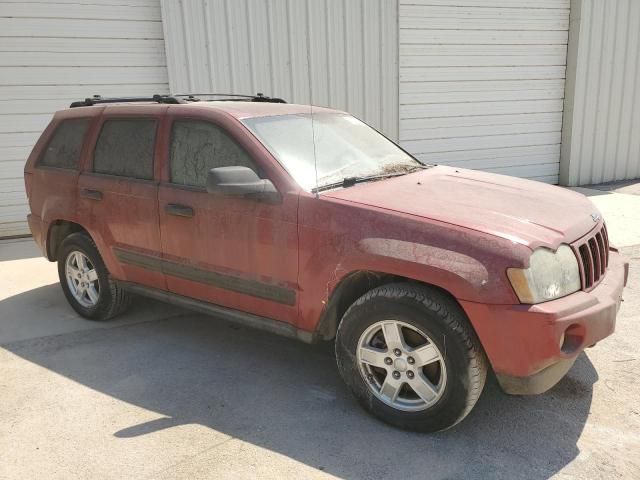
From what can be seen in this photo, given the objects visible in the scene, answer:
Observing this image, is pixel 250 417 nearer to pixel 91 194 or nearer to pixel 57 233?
pixel 91 194

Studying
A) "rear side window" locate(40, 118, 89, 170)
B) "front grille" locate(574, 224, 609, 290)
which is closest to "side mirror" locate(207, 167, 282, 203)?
"front grille" locate(574, 224, 609, 290)

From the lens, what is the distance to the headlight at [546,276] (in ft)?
8.55

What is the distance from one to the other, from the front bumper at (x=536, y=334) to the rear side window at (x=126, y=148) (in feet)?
8.04

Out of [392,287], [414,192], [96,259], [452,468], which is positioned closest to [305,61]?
[96,259]

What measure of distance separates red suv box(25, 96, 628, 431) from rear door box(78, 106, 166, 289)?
0.01 meters

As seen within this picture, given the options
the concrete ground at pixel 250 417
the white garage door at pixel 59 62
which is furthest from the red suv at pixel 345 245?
the white garage door at pixel 59 62

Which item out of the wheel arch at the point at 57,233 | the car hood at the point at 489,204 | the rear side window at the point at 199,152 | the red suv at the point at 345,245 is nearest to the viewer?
the red suv at the point at 345,245

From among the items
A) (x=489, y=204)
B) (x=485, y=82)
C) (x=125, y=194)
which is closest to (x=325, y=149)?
(x=489, y=204)

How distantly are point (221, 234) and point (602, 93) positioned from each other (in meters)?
9.07

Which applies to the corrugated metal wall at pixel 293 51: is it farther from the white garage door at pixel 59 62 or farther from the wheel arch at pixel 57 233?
the wheel arch at pixel 57 233

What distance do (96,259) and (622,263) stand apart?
12.0 ft

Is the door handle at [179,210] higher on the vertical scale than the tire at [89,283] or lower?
higher

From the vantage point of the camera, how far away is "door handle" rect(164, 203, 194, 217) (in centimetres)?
369

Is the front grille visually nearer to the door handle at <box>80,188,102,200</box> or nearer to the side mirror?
the side mirror
